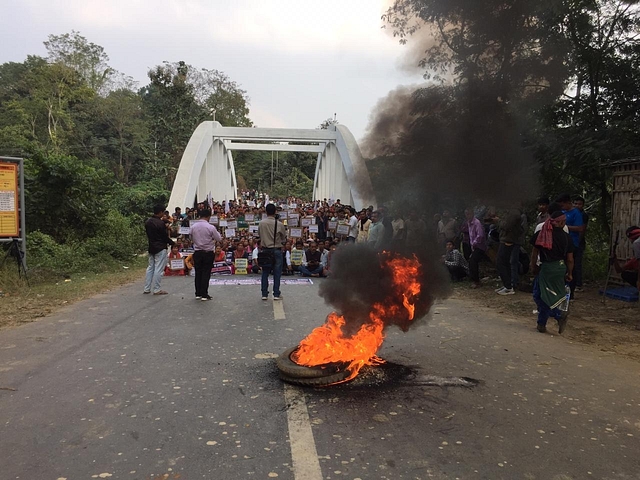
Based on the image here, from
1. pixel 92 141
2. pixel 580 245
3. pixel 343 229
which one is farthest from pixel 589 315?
pixel 92 141

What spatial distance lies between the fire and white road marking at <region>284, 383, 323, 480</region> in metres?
0.44

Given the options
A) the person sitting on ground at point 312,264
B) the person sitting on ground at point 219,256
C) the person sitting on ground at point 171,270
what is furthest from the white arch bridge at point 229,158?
the person sitting on ground at point 171,270

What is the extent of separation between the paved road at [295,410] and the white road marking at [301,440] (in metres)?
0.01

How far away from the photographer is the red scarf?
5.88 metres

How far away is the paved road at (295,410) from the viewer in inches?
109

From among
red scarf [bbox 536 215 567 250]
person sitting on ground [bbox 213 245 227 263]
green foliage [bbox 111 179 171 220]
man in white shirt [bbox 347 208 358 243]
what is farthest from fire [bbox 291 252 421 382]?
green foliage [bbox 111 179 171 220]

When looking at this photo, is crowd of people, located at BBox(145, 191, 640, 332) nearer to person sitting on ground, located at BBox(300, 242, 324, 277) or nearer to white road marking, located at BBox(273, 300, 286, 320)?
person sitting on ground, located at BBox(300, 242, 324, 277)

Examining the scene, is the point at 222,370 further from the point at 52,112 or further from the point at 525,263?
the point at 52,112

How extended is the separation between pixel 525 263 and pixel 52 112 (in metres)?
33.2

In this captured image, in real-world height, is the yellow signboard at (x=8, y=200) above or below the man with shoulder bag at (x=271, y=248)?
above

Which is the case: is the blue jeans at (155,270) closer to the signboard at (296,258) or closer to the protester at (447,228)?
the signboard at (296,258)

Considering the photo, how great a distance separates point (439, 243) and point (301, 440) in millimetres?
4514

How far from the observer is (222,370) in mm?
4352

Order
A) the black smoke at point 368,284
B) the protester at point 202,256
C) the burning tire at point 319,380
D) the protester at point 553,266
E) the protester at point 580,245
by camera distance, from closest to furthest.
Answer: the burning tire at point 319,380
the black smoke at point 368,284
the protester at point 553,266
the protester at point 202,256
the protester at point 580,245
